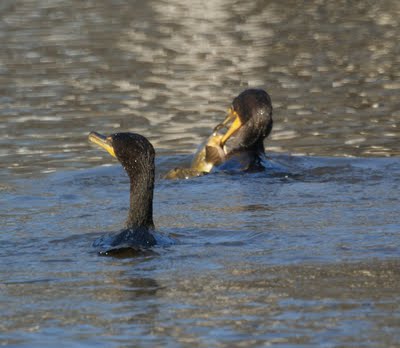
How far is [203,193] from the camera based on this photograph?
12.2m

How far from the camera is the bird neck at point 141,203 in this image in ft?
32.0

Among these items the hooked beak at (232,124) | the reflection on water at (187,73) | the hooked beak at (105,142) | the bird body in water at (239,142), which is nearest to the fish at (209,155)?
the bird body in water at (239,142)

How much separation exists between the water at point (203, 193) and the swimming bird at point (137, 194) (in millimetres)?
195

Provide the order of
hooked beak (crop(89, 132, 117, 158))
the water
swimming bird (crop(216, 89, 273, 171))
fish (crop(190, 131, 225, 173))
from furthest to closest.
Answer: swimming bird (crop(216, 89, 273, 171)) < fish (crop(190, 131, 225, 173)) < hooked beak (crop(89, 132, 117, 158)) < the water

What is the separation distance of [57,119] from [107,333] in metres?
10.2

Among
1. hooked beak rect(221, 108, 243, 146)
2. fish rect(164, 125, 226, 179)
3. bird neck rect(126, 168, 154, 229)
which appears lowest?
fish rect(164, 125, 226, 179)

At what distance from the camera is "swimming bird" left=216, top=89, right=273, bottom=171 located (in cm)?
1377

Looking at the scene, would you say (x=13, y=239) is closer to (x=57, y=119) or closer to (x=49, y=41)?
(x=57, y=119)

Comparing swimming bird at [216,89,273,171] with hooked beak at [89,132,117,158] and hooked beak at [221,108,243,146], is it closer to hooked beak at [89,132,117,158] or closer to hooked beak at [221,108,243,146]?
hooked beak at [221,108,243,146]

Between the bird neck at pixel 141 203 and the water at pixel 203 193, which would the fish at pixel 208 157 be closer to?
the water at pixel 203 193

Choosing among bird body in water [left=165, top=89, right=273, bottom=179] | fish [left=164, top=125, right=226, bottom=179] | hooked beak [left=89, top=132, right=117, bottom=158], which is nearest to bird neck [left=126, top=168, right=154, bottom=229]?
hooked beak [left=89, top=132, right=117, bottom=158]

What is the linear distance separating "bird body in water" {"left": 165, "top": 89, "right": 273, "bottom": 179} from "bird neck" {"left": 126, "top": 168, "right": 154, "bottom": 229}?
3046mm

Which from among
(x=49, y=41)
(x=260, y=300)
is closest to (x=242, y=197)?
(x=260, y=300)

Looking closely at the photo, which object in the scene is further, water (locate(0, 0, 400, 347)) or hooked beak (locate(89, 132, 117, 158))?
hooked beak (locate(89, 132, 117, 158))
